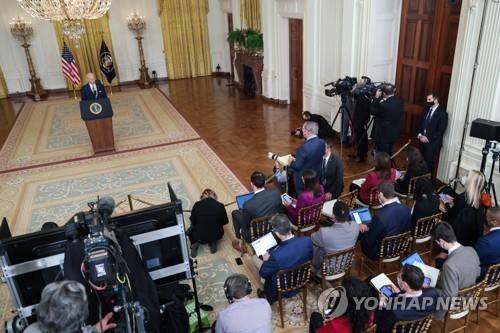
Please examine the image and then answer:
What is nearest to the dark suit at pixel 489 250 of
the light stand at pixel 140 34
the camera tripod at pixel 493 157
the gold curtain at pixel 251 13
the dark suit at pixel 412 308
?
the dark suit at pixel 412 308

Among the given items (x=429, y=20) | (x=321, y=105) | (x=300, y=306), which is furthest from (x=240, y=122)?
(x=300, y=306)

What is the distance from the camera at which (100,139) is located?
8.15 meters

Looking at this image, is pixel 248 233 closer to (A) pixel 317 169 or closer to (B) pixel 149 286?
(A) pixel 317 169

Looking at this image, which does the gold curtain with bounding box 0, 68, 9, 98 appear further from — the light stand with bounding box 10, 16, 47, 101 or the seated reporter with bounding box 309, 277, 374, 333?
the seated reporter with bounding box 309, 277, 374, 333

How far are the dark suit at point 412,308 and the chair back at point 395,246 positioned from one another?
2.55 feet

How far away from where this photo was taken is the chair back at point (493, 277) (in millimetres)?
3233

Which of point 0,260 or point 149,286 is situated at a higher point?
point 0,260

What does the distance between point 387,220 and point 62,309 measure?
9.43ft

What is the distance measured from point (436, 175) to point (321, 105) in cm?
360

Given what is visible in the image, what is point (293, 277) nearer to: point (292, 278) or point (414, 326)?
point (292, 278)

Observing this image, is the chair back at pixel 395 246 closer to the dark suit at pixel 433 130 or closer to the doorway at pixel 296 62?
the dark suit at pixel 433 130

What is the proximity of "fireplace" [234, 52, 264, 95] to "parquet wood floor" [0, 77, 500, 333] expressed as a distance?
429mm

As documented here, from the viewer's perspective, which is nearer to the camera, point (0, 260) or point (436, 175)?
point (0, 260)

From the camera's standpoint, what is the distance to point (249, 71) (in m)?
12.6
